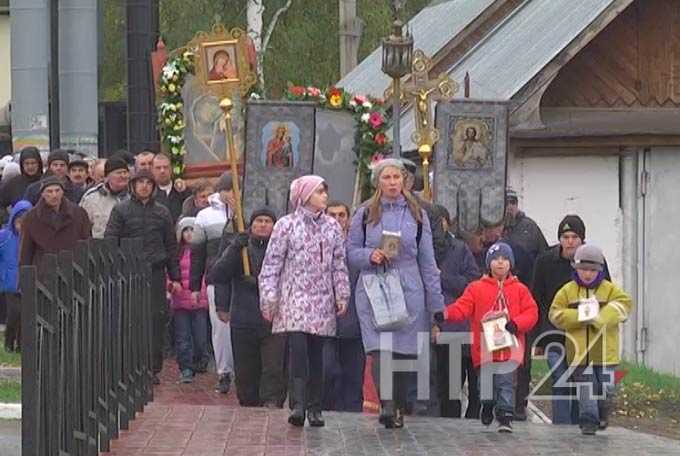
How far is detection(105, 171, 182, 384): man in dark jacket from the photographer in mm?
17328

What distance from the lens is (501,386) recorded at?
14.2 metres

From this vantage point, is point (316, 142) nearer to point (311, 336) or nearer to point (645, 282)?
point (645, 282)

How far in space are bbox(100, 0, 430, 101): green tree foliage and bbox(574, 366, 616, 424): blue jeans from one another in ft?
112

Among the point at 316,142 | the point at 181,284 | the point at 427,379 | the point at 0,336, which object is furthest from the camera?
the point at 0,336

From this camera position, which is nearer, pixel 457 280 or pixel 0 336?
pixel 457 280

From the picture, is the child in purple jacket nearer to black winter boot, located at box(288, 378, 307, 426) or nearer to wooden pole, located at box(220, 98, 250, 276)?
wooden pole, located at box(220, 98, 250, 276)

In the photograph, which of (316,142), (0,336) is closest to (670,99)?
(316,142)

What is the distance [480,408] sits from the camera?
15531mm

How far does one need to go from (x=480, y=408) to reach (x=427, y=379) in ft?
2.52

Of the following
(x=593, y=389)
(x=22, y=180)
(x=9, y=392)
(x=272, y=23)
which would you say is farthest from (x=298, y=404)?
(x=272, y=23)

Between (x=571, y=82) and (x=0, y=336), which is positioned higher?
(x=571, y=82)

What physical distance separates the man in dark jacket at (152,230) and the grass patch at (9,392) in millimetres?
1389

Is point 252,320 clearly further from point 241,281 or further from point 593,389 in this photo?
point 593,389

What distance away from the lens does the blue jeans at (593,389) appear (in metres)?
14.3
